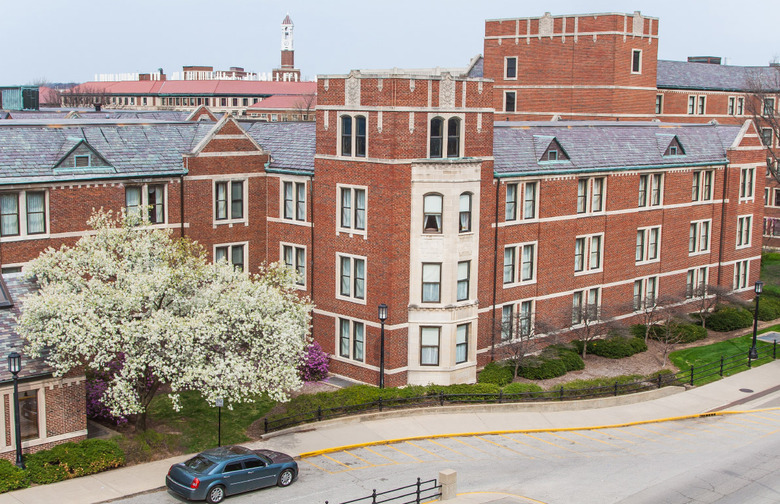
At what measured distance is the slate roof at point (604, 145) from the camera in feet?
144

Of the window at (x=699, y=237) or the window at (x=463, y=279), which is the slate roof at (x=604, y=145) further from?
the window at (x=463, y=279)

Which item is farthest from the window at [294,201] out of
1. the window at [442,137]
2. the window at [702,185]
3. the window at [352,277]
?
the window at [702,185]

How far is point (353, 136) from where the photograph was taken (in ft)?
128

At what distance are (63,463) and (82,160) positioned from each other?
14763 millimetres

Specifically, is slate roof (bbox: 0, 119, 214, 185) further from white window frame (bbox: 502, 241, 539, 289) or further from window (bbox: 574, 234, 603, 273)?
window (bbox: 574, 234, 603, 273)

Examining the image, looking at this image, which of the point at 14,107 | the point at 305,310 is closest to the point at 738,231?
the point at 305,310

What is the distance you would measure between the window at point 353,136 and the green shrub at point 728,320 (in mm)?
25828

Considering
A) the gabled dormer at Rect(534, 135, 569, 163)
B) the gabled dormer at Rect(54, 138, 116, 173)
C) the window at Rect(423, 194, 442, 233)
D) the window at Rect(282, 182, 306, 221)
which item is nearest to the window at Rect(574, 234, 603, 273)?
the gabled dormer at Rect(534, 135, 569, 163)

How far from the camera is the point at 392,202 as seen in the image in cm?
3781

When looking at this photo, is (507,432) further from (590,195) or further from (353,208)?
(590,195)

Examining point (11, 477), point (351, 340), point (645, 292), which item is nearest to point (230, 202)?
point (351, 340)

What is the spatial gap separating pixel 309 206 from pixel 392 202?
18.1ft

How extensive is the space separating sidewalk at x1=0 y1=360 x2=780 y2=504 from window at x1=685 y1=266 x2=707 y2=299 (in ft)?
32.3

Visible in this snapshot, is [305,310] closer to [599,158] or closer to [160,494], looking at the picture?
[160,494]
